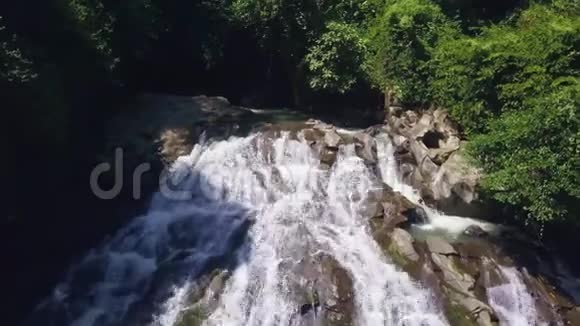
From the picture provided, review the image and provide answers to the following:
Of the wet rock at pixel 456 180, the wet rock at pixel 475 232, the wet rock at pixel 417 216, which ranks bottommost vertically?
the wet rock at pixel 475 232

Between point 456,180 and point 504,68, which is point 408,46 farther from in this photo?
point 456,180

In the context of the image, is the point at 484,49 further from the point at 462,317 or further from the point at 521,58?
the point at 462,317

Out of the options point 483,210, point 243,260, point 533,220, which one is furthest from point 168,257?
point 533,220

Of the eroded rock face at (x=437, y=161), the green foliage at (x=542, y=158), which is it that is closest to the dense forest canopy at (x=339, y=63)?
the green foliage at (x=542, y=158)

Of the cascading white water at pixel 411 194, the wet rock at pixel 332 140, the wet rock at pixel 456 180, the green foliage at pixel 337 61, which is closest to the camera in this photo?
the wet rock at pixel 456 180

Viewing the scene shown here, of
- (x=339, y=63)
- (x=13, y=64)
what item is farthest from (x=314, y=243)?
(x=13, y=64)

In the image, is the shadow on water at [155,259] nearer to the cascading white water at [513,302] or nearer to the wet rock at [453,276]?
the wet rock at [453,276]
